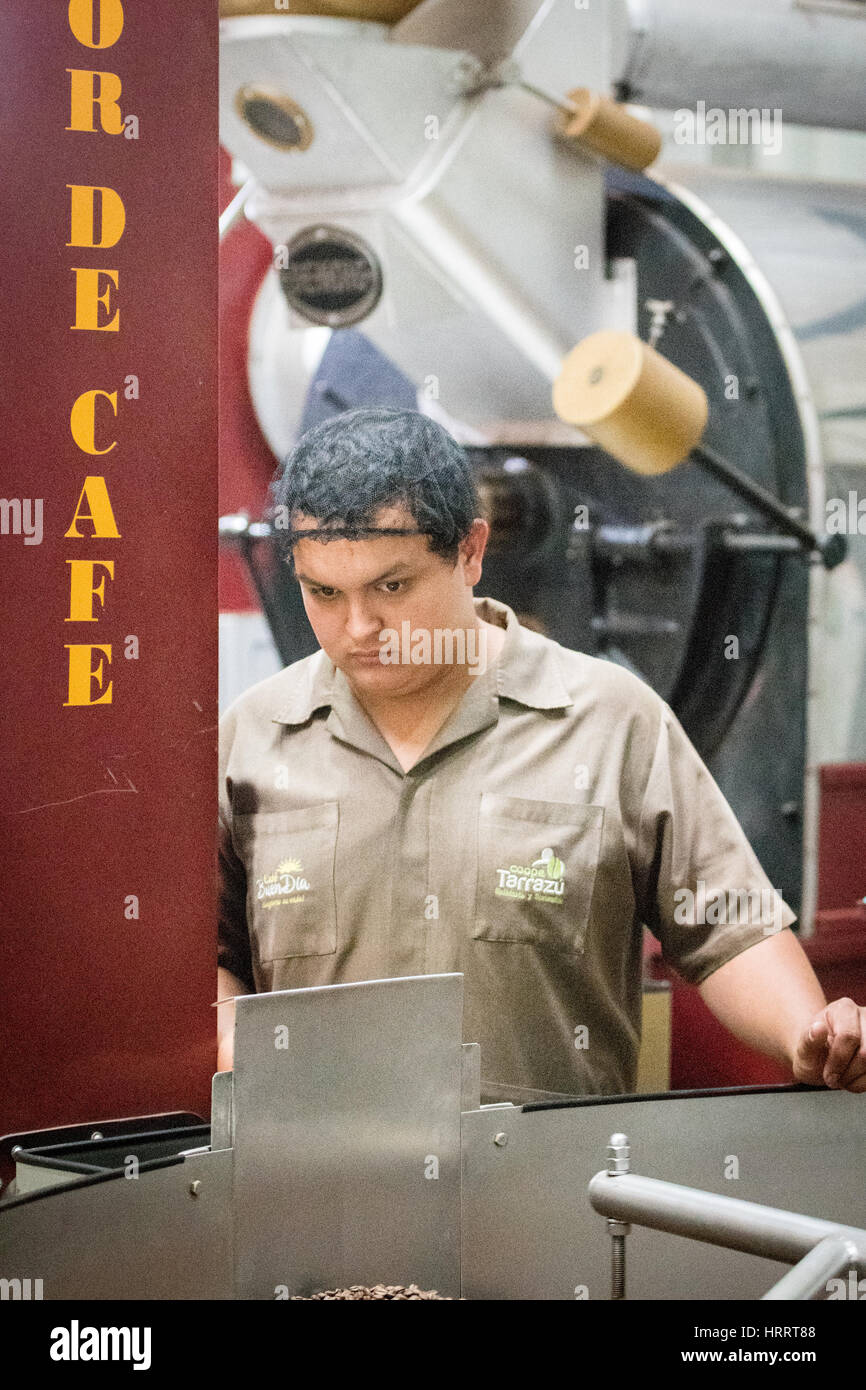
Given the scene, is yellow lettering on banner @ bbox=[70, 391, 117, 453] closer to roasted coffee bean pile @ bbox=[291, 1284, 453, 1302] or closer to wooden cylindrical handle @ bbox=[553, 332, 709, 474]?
wooden cylindrical handle @ bbox=[553, 332, 709, 474]

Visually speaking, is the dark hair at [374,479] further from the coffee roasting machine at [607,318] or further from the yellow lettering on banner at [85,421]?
the yellow lettering on banner at [85,421]

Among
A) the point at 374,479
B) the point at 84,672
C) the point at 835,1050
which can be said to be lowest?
the point at 835,1050

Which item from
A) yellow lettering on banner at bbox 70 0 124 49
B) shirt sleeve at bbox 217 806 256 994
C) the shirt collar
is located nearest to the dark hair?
the shirt collar

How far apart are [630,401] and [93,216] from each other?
0.63 m

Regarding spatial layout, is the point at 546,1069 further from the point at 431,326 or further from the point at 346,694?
the point at 431,326

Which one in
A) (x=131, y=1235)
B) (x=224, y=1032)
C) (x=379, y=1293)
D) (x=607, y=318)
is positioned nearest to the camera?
(x=131, y=1235)

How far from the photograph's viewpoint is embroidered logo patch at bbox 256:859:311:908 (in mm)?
1567

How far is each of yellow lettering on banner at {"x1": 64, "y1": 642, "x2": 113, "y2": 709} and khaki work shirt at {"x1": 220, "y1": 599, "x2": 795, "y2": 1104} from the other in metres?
0.20

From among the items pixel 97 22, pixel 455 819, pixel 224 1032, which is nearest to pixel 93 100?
pixel 97 22

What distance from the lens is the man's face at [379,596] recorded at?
1.51m

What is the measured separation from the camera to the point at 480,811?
1.58m

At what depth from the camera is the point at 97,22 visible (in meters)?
1.40

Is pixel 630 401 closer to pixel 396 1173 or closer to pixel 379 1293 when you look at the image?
pixel 396 1173

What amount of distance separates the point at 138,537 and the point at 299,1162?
25.1 inches
